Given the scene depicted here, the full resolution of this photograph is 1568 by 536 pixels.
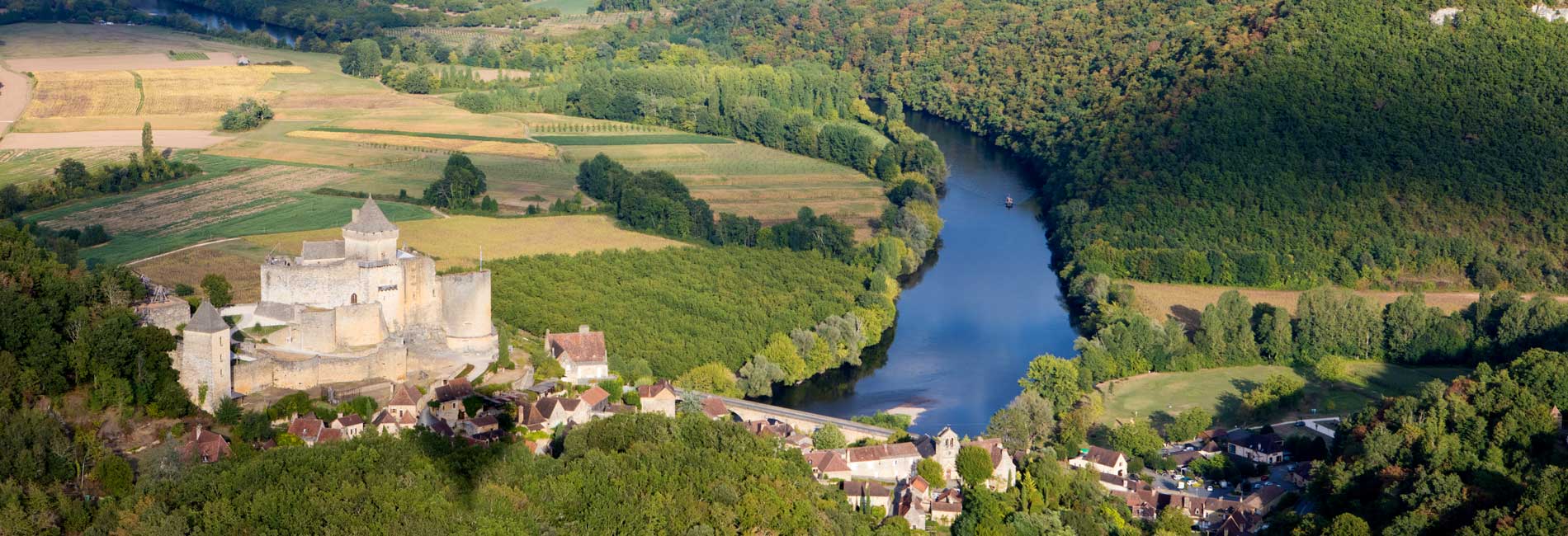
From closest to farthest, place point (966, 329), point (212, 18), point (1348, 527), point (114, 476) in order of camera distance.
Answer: point (114, 476), point (1348, 527), point (966, 329), point (212, 18)

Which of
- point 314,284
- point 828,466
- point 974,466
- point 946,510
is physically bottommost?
point 946,510

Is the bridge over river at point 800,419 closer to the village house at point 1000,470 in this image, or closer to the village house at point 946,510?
the village house at point 1000,470

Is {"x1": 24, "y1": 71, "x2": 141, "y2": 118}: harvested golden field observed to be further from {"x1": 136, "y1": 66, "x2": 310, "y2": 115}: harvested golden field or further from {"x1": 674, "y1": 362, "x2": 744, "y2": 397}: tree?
{"x1": 674, "y1": 362, "x2": 744, "y2": 397}: tree

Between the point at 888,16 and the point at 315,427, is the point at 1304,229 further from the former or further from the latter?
the point at 888,16

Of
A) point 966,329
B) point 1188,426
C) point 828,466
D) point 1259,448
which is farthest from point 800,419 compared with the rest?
point 966,329

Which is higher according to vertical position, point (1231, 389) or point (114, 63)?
point (114, 63)

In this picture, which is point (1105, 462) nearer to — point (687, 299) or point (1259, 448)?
point (1259, 448)

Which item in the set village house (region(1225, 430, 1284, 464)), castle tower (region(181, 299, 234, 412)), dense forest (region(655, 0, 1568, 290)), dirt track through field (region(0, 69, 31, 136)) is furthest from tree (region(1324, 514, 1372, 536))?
dirt track through field (region(0, 69, 31, 136))
